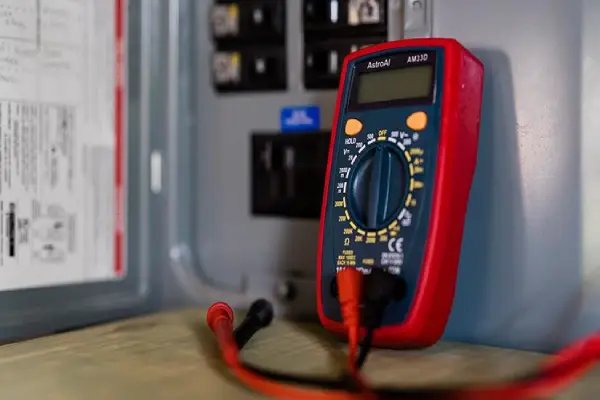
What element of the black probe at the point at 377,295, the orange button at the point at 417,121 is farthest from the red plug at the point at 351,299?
the orange button at the point at 417,121

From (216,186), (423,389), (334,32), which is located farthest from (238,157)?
(423,389)

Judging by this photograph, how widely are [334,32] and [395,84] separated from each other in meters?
0.18

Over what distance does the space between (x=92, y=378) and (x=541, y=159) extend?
400 mm

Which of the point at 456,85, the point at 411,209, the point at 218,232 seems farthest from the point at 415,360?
the point at 218,232

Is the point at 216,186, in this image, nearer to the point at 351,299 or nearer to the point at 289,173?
the point at 289,173

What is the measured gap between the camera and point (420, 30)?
0.69m

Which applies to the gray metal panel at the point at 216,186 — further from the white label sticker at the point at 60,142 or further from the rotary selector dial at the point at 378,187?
the rotary selector dial at the point at 378,187

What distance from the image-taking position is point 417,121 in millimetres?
599

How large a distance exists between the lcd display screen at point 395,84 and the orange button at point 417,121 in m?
0.02

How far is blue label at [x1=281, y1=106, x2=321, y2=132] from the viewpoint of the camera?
0.79 meters

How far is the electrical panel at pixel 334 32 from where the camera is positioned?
2.47 feet

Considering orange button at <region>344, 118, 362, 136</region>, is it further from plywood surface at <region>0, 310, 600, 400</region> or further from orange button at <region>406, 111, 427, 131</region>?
plywood surface at <region>0, 310, 600, 400</region>

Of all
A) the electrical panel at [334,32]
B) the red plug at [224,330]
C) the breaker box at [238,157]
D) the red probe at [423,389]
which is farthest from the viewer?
the electrical panel at [334,32]

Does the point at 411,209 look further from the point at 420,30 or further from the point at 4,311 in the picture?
the point at 4,311
